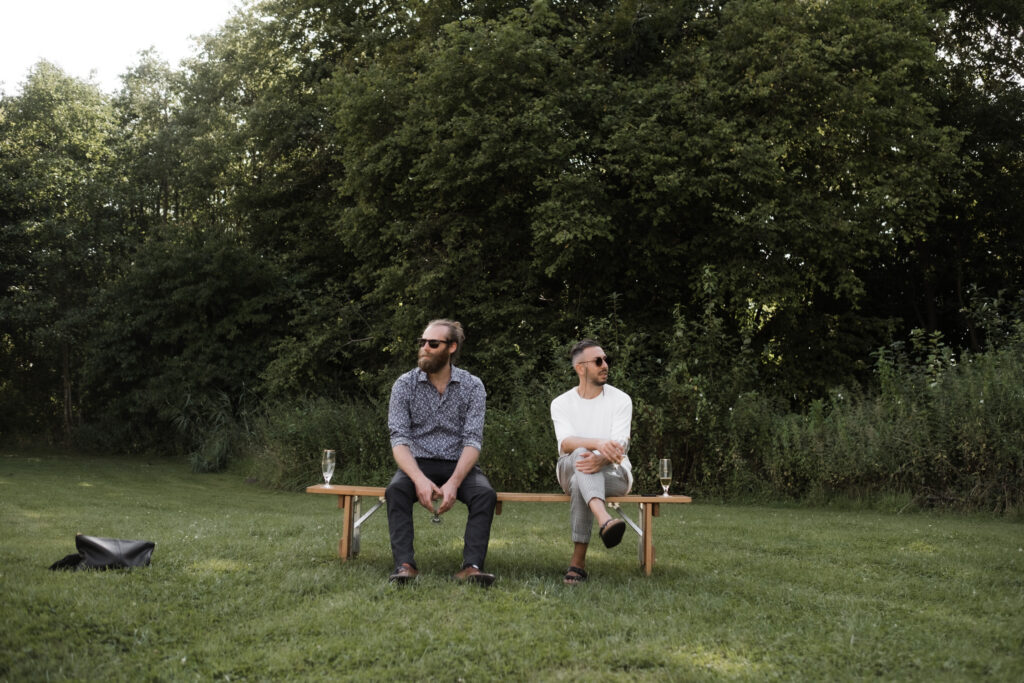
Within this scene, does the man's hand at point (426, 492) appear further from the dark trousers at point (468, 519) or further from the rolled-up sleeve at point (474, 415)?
the rolled-up sleeve at point (474, 415)

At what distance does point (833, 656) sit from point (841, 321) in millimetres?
16378

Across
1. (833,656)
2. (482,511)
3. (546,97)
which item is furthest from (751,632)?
(546,97)

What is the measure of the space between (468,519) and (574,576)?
28.3 inches

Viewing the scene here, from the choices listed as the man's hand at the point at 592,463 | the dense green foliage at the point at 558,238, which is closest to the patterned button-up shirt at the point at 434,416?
the man's hand at the point at 592,463

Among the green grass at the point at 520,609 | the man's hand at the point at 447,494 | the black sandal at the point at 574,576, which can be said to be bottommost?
the green grass at the point at 520,609

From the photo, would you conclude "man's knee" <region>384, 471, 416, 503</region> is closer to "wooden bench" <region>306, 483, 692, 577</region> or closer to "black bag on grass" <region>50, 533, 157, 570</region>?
"wooden bench" <region>306, 483, 692, 577</region>

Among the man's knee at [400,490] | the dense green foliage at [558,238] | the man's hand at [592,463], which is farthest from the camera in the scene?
the dense green foliage at [558,238]

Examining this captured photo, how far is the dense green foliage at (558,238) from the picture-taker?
1173cm

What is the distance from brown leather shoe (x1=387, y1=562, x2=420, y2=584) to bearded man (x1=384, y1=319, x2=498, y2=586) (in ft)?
1.13

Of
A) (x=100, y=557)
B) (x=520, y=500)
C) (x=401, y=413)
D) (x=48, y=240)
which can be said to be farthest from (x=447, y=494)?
(x=48, y=240)

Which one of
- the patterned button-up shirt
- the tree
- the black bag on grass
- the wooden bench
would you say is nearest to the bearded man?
the patterned button-up shirt

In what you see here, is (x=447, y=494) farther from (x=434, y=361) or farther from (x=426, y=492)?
(x=434, y=361)

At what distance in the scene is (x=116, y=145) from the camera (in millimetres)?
29438

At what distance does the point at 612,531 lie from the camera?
17.0ft
